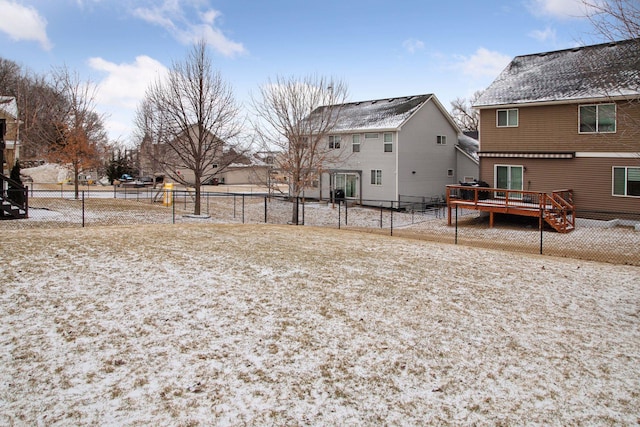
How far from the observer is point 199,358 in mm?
5988

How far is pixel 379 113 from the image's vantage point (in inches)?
1352

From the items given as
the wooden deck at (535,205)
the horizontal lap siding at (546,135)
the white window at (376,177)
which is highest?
the horizontal lap siding at (546,135)

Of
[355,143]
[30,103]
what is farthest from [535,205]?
[30,103]

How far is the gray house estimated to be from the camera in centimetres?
3183

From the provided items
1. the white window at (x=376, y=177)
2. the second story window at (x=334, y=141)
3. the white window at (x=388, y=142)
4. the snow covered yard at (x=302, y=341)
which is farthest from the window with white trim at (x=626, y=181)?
the second story window at (x=334, y=141)

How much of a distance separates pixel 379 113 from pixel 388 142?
355 cm

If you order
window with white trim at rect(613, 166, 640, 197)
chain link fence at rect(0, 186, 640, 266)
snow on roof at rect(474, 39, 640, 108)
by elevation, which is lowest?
chain link fence at rect(0, 186, 640, 266)

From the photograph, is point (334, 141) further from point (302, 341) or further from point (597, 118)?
point (302, 341)

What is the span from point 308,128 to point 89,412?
22245 millimetres

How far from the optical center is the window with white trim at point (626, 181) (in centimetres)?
2116

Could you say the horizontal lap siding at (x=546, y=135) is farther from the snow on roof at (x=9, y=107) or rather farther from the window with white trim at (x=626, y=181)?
the snow on roof at (x=9, y=107)

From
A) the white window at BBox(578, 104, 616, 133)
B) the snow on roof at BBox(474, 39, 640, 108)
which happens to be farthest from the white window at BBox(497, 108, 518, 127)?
the white window at BBox(578, 104, 616, 133)

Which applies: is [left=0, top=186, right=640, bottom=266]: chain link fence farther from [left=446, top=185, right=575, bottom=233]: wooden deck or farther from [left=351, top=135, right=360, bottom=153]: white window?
[left=351, top=135, right=360, bottom=153]: white window

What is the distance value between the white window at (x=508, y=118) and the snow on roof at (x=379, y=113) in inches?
289
